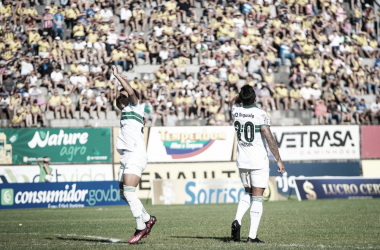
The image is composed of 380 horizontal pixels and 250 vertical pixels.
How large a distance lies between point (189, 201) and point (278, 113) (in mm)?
7579

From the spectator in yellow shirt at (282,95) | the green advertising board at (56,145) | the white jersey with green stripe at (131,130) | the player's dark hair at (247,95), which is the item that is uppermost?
the player's dark hair at (247,95)

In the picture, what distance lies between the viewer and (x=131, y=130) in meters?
9.78

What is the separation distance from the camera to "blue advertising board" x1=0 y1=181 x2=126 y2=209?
21109 millimetres

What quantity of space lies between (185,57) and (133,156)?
19560mm

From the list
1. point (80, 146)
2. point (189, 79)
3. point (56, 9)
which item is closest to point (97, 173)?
point (80, 146)

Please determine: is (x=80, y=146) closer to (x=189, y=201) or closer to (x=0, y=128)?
(x=0, y=128)

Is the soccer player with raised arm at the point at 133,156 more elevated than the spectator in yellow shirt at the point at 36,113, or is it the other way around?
the soccer player with raised arm at the point at 133,156

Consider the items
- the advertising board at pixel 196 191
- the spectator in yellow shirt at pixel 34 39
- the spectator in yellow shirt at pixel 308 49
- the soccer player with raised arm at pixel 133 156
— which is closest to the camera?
the soccer player with raised arm at pixel 133 156

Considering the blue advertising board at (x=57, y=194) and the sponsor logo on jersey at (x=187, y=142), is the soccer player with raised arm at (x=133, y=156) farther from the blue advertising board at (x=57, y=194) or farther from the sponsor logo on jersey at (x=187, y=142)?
the sponsor logo on jersey at (x=187, y=142)

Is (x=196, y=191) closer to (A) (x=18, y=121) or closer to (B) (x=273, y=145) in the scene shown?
(A) (x=18, y=121)

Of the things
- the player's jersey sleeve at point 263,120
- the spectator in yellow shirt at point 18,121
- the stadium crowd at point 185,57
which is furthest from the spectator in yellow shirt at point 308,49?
the player's jersey sleeve at point 263,120

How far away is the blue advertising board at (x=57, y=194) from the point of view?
2111 cm

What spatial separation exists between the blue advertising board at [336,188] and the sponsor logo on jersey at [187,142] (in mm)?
4562

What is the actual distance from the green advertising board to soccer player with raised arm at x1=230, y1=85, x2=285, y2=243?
54.8 feet
